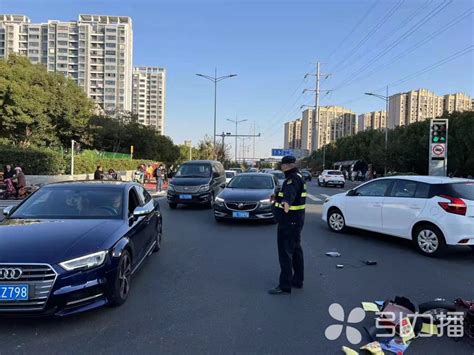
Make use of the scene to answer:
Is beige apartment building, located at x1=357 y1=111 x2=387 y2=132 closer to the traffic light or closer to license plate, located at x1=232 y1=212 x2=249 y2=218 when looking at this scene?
the traffic light

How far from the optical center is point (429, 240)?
806 cm

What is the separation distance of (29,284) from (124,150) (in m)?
50.9

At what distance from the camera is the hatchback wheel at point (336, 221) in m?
10.5

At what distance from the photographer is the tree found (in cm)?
3341

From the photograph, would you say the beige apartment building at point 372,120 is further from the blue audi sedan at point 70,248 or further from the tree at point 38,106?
the blue audi sedan at point 70,248

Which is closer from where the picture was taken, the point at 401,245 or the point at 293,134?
the point at 401,245

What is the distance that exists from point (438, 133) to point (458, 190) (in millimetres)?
11141

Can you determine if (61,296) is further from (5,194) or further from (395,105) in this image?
(395,105)

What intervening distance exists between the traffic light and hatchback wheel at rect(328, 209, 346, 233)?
375 inches

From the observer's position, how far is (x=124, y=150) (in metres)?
53.4

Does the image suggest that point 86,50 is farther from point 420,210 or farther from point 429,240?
point 429,240

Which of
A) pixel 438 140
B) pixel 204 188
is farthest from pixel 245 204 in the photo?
pixel 438 140

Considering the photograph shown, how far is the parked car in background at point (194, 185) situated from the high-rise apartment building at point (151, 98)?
4294 inches

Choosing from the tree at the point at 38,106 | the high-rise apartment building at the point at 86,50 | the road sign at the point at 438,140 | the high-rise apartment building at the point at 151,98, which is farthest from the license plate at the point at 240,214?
the high-rise apartment building at the point at 151,98
